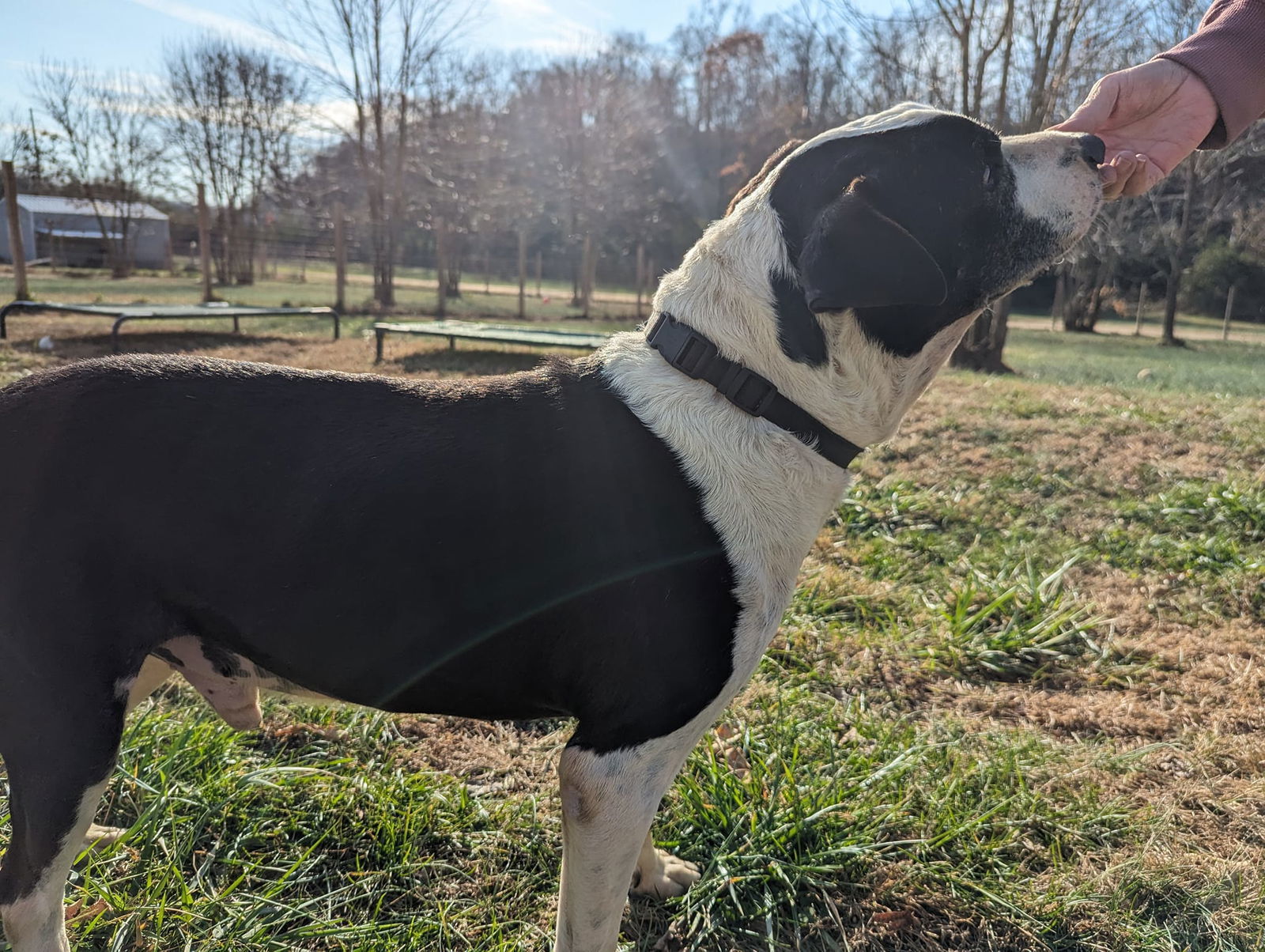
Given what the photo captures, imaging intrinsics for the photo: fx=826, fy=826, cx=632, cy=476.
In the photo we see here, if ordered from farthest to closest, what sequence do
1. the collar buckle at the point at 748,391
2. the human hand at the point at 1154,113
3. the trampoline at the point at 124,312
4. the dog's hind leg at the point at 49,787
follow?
the trampoline at the point at 124,312 → the human hand at the point at 1154,113 → the collar buckle at the point at 748,391 → the dog's hind leg at the point at 49,787

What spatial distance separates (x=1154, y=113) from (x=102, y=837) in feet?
13.0

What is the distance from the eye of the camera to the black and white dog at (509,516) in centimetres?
165

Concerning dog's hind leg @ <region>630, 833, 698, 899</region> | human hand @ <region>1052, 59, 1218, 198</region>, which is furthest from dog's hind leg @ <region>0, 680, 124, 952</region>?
human hand @ <region>1052, 59, 1218, 198</region>

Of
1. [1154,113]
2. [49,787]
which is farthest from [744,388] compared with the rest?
[1154,113]

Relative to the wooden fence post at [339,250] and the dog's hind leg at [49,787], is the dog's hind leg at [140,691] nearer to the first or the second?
the dog's hind leg at [49,787]

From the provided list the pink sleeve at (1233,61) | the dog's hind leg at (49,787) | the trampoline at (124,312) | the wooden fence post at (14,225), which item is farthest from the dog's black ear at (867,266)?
the wooden fence post at (14,225)

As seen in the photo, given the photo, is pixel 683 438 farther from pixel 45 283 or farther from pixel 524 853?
pixel 45 283

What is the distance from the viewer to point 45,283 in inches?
869

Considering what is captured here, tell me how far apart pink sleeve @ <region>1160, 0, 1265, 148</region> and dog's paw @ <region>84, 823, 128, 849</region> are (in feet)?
13.2

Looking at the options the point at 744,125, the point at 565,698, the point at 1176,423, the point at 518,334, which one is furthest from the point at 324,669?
the point at 744,125

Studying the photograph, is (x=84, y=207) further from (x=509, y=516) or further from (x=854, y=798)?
(x=854, y=798)

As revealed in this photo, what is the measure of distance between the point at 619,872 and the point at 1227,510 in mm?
4895

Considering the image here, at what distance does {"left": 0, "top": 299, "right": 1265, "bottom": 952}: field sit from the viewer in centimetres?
216

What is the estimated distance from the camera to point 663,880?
229cm
